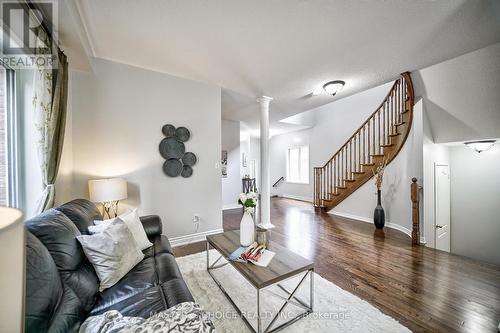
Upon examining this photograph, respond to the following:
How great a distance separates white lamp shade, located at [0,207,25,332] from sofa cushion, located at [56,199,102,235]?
4.46 ft

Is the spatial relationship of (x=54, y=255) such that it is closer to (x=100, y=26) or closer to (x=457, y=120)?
(x=100, y=26)

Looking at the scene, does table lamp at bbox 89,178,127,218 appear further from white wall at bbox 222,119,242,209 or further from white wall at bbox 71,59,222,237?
white wall at bbox 222,119,242,209

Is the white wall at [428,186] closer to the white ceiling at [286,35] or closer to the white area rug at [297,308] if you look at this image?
the white ceiling at [286,35]

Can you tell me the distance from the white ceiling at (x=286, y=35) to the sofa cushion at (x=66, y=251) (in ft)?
5.91

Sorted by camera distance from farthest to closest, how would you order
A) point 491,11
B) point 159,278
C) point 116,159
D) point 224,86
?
point 224,86 < point 116,159 < point 491,11 < point 159,278

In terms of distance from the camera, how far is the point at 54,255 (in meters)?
1.19

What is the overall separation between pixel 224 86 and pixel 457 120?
11.3 ft

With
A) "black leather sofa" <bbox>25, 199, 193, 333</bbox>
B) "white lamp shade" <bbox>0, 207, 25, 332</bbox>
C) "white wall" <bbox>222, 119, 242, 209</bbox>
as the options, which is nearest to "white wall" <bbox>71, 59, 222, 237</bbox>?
"black leather sofa" <bbox>25, 199, 193, 333</bbox>

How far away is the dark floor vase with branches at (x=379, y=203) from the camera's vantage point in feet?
12.9

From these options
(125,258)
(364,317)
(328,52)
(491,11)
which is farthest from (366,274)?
(491,11)

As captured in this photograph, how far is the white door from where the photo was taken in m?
3.25

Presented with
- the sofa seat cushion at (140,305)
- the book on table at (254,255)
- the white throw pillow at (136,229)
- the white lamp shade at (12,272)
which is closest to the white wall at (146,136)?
the white throw pillow at (136,229)

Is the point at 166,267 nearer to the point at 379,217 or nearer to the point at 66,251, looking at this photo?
the point at 66,251

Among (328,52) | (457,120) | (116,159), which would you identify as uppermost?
(328,52)
